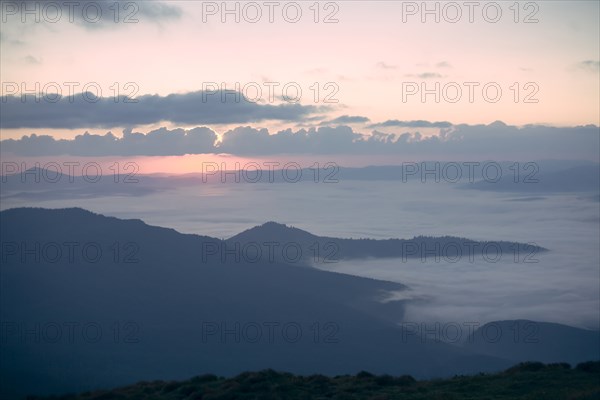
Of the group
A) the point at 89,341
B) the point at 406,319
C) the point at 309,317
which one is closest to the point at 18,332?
A: the point at 89,341

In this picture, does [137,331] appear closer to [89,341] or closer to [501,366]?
[89,341]

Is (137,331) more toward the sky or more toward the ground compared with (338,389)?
more toward the ground

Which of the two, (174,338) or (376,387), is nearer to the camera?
(376,387)

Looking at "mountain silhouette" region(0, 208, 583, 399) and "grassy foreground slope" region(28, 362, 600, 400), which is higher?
"grassy foreground slope" region(28, 362, 600, 400)

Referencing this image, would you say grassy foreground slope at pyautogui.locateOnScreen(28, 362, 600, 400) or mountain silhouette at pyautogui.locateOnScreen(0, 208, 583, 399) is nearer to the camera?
grassy foreground slope at pyautogui.locateOnScreen(28, 362, 600, 400)

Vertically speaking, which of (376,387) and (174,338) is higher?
(376,387)

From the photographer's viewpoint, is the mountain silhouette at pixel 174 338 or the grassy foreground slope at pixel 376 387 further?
the mountain silhouette at pixel 174 338

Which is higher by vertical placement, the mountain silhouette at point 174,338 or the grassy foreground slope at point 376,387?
the grassy foreground slope at point 376,387

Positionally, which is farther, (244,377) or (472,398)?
(244,377)
